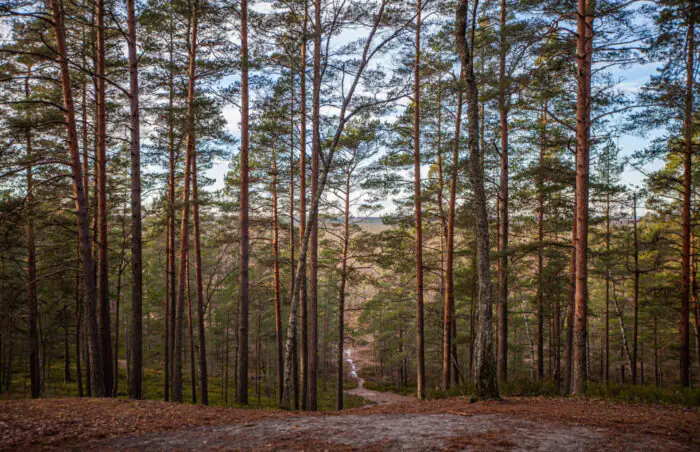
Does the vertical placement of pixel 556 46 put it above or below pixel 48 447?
above

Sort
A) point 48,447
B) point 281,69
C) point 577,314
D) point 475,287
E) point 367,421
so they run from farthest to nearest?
point 475,287, point 281,69, point 577,314, point 367,421, point 48,447

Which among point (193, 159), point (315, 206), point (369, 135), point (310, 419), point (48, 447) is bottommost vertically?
point (310, 419)

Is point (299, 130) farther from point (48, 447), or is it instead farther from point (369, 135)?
point (48, 447)

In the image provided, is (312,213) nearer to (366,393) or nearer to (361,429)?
(361,429)

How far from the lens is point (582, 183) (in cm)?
869

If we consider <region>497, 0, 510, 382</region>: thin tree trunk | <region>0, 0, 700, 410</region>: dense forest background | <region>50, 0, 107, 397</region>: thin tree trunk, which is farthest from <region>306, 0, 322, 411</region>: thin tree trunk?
<region>497, 0, 510, 382</region>: thin tree trunk

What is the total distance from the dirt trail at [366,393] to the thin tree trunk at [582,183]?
699 cm

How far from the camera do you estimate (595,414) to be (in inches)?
232

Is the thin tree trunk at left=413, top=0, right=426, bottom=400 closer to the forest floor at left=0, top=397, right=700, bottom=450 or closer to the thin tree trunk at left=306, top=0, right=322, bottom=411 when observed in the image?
the thin tree trunk at left=306, top=0, right=322, bottom=411

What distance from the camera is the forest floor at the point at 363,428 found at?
13.7ft

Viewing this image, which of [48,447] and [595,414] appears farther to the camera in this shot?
[595,414]

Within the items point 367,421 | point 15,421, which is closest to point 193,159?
point 15,421

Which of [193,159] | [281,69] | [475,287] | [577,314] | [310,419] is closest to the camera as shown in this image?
[310,419]

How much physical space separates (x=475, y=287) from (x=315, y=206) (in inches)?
378
